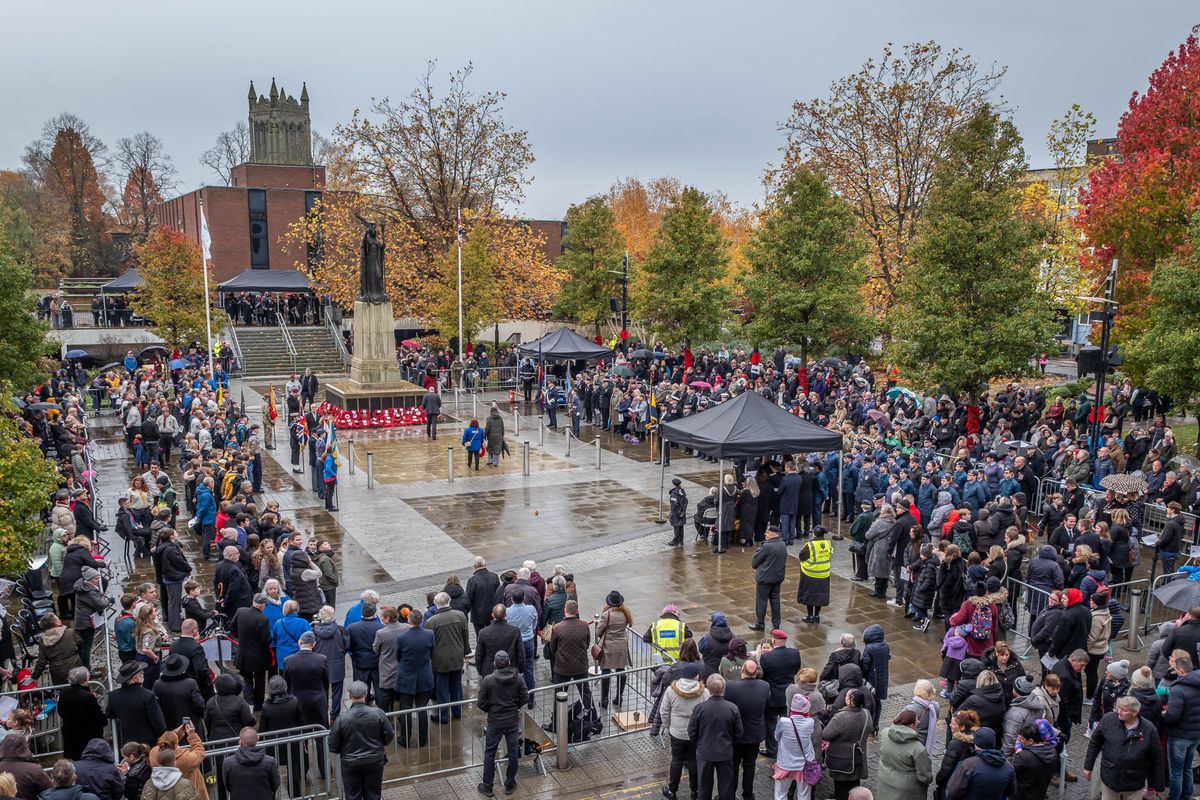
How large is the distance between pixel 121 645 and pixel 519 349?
936 inches

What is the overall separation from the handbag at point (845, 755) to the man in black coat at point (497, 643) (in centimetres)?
324

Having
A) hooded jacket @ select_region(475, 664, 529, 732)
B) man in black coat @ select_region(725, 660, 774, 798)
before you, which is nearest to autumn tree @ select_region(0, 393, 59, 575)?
hooded jacket @ select_region(475, 664, 529, 732)

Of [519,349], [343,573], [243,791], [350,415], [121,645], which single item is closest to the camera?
[243,791]

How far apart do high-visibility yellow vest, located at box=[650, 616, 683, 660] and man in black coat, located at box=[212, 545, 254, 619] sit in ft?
17.3

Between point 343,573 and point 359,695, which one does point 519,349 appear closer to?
point 343,573

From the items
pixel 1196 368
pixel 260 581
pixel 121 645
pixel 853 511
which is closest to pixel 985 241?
pixel 1196 368

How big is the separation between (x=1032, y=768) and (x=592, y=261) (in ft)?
136

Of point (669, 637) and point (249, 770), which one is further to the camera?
point (669, 637)

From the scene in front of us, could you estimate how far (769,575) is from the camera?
12.8m

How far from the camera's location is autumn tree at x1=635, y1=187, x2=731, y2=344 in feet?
121

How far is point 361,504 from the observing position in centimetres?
2006

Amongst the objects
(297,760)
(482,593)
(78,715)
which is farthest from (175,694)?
(482,593)

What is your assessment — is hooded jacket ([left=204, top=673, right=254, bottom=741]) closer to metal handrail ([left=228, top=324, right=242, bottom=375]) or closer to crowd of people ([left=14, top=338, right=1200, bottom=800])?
crowd of people ([left=14, top=338, right=1200, bottom=800])

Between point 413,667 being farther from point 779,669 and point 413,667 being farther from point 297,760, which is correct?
point 779,669
